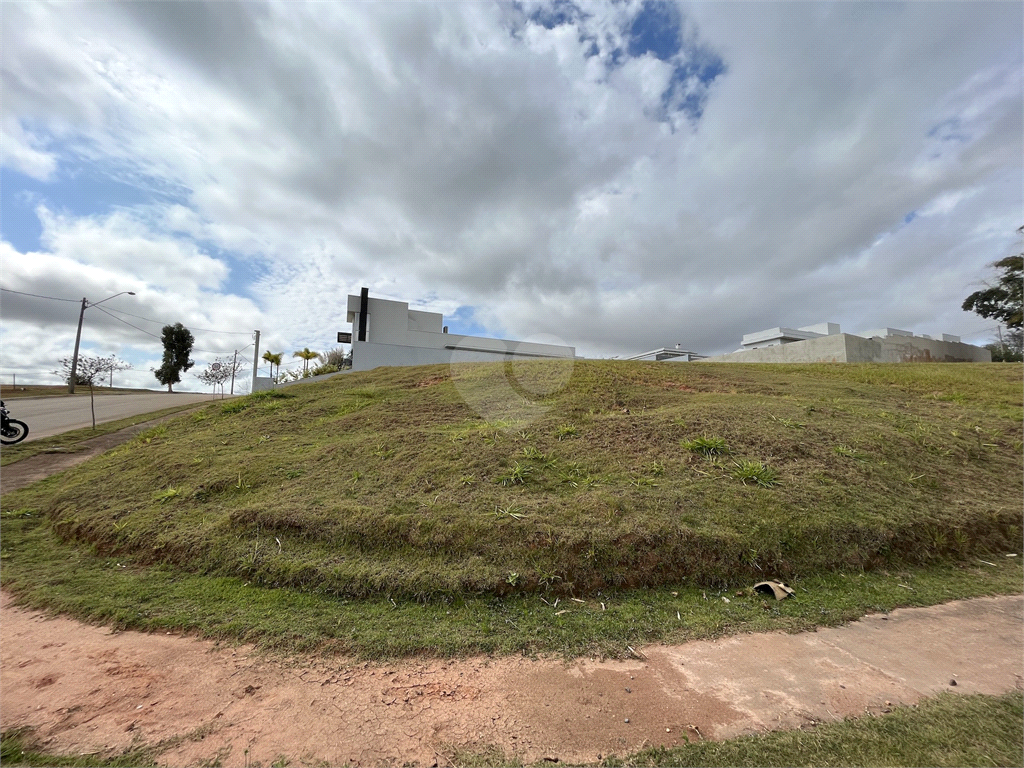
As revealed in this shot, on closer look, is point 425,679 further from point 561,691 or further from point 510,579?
point 510,579

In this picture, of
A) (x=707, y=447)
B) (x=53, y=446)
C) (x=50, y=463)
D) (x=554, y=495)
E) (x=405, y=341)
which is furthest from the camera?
(x=405, y=341)

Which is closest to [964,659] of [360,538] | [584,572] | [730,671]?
[730,671]

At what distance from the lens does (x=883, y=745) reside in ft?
6.44

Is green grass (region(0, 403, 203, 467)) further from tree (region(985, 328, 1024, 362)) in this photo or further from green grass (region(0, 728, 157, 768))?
tree (region(985, 328, 1024, 362))

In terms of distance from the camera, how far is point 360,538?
13.0 feet

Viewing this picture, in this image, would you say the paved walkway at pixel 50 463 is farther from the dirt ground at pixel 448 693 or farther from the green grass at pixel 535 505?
the dirt ground at pixel 448 693

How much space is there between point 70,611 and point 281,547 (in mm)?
1408

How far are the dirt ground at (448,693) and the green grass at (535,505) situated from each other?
32 centimetres

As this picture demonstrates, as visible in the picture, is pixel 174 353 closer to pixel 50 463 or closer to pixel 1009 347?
pixel 50 463

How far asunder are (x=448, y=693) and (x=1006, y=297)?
42.6m

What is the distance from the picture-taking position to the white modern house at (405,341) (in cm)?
2580

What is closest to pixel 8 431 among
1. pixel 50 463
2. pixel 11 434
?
pixel 11 434

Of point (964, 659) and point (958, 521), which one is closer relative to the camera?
point (964, 659)

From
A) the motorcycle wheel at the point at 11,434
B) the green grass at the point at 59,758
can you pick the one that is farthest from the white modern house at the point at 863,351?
the motorcycle wheel at the point at 11,434
